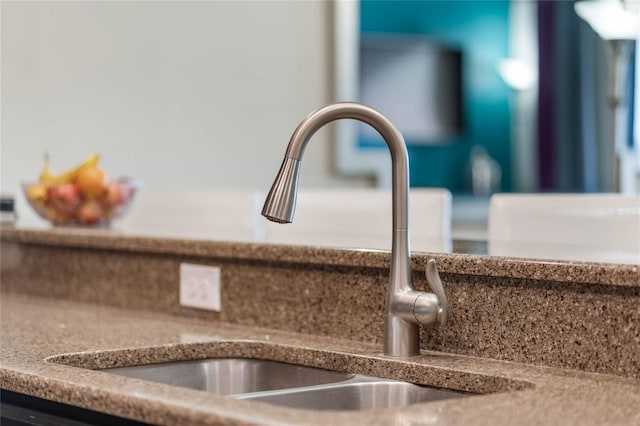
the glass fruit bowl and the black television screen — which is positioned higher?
the black television screen

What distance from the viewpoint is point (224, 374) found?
1.45 m

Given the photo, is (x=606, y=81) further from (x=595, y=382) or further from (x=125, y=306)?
(x=595, y=382)

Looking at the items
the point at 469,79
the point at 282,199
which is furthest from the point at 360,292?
the point at 469,79

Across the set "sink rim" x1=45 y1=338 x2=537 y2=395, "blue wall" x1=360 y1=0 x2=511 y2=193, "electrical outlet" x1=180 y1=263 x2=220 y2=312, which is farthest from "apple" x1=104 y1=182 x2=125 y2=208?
"blue wall" x1=360 y1=0 x2=511 y2=193

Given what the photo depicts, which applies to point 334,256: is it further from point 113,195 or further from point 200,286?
point 113,195

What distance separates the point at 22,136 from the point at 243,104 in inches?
43.2

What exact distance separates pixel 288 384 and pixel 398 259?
27 centimetres

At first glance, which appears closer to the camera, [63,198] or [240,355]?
[240,355]

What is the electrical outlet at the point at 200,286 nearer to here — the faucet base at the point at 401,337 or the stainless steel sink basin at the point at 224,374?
the stainless steel sink basin at the point at 224,374

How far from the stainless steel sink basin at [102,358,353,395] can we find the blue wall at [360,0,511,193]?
4181 mm

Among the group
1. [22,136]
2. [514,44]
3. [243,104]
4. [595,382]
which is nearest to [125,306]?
[595,382]

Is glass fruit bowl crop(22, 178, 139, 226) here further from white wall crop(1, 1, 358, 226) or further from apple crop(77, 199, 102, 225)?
Result: white wall crop(1, 1, 358, 226)

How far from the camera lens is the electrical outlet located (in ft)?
5.45

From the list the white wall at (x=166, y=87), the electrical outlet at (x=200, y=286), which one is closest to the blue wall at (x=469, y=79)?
the white wall at (x=166, y=87)
